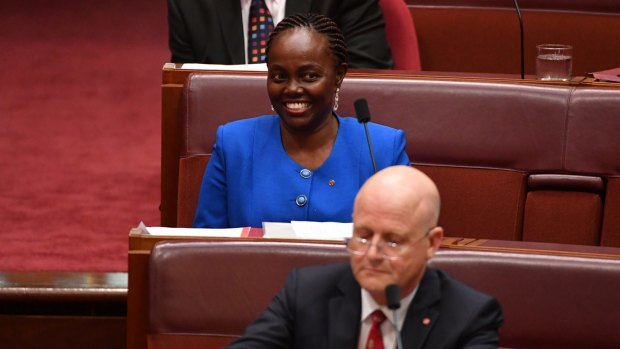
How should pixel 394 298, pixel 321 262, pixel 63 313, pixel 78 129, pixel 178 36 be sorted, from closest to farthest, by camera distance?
pixel 394 298 → pixel 321 262 → pixel 63 313 → pixel 178 36 → pixel 78 129

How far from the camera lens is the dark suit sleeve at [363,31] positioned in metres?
1.35

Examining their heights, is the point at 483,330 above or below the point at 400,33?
below

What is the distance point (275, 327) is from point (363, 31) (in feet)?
2.32

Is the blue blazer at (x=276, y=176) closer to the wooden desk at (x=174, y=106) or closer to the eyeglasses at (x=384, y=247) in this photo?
the wooden desk at (x=174, y=106)

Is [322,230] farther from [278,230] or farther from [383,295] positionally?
[383,295]

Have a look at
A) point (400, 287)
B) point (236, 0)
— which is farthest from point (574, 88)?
point (400, 287)

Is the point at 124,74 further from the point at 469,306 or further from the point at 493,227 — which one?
the point at 469,306

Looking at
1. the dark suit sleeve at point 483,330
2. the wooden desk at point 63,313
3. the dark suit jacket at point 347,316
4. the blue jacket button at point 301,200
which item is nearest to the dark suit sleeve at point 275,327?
the dark suit jacket at point 347,316

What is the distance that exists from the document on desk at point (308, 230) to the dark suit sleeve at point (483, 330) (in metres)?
0.21

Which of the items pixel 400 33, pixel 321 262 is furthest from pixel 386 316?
pixel 400 33

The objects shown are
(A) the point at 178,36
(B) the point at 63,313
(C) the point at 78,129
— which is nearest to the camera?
(B) the point at 63,313

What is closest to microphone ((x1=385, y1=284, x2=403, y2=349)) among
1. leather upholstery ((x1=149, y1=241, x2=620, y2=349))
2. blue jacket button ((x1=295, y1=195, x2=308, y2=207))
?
leather upholstery ((x1=149, y1=241, x2=620, y2=349))

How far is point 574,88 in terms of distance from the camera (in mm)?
1129

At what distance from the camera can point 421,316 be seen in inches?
26.7
